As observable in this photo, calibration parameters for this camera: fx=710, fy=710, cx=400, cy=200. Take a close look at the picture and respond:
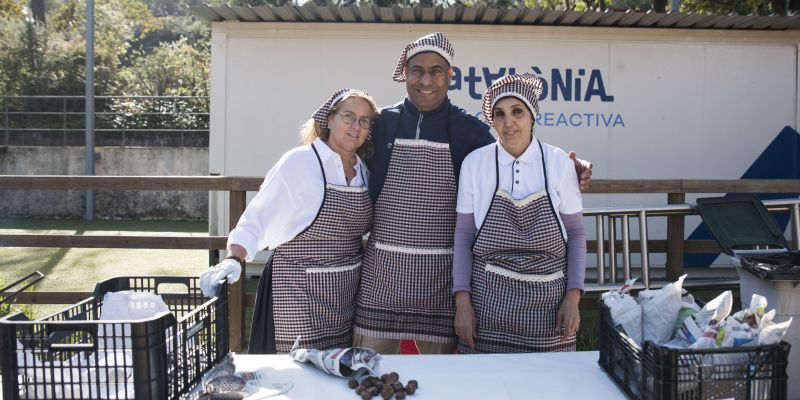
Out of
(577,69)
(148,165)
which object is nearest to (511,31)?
(577,69)

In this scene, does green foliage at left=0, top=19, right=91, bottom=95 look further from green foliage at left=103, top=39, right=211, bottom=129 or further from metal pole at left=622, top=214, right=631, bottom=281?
metal pole at left=622, top=214, right=631, bottom=281

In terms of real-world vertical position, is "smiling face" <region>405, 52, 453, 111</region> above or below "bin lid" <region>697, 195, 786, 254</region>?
above

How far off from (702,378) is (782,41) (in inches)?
258

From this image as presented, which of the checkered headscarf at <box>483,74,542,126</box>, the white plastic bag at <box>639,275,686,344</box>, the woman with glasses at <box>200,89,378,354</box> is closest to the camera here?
the white plastic bag at <box>639,275,686,344</box>

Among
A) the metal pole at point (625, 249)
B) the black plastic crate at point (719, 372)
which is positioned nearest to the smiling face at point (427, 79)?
the black plastic crate at point (719, 372)

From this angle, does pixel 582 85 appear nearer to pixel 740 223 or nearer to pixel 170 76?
pixel 740 223

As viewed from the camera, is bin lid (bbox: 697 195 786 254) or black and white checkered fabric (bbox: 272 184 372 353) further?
bin lid (bbox: 697 195 786 254)

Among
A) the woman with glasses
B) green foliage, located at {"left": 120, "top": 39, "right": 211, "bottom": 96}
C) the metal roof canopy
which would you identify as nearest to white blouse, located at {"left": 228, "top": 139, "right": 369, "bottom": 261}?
the woman with glasses

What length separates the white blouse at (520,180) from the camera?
2.62 metres

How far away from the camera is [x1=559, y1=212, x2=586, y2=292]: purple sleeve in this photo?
2637mm

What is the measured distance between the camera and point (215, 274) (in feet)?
7.11

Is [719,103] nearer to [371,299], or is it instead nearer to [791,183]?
[791,183]

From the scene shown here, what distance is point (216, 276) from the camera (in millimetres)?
2156

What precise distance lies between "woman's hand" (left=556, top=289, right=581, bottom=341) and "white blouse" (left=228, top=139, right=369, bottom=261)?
959 mm
